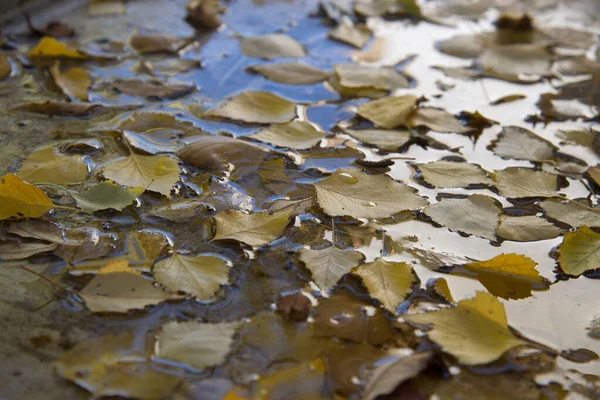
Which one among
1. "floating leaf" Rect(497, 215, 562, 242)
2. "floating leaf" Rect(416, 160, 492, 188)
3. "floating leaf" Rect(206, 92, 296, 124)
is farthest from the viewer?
"floating leaf" Rect(206, 92, 296, 124)

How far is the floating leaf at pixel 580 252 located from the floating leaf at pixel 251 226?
0.40 m

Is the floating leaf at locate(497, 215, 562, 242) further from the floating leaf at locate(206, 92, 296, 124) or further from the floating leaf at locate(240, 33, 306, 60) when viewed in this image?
the floating leaf at locate(240, 33, 306, 60)

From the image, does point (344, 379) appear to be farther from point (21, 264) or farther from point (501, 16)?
point (501, 16)

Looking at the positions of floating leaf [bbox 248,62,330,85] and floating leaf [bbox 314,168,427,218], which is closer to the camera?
floating leaf [bbox 314,168,427,218]

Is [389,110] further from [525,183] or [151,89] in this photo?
[151,89]

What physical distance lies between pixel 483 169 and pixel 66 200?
692mm

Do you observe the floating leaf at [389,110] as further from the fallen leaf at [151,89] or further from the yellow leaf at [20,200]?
the yellow leaf at [20,200]

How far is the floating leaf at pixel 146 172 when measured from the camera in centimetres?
96

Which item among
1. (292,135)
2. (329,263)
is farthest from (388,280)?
(292,135)

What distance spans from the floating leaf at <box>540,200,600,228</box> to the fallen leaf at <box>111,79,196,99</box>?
0.74 m

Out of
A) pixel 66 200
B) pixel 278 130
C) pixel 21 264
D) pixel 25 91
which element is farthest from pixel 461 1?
pixel 21 264

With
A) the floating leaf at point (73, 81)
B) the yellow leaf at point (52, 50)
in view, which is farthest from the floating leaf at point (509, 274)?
the yellow leaf at point (52, 50)

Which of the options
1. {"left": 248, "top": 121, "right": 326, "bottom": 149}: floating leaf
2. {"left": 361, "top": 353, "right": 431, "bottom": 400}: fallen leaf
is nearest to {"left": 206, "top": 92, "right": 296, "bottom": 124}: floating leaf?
{"left": 248, "top": 121, "right": 326, "bottom": 149}: floating leaf

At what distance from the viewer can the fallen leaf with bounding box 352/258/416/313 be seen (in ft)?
2.57
